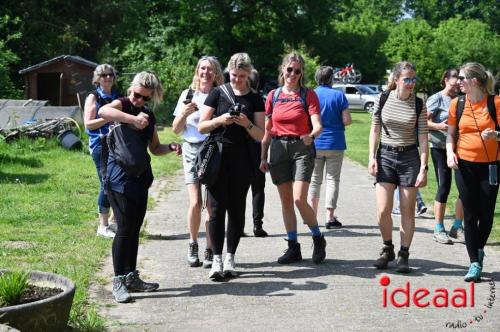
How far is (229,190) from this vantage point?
7.36 m

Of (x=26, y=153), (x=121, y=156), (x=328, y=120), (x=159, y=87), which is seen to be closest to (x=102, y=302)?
(x=121, y=156)

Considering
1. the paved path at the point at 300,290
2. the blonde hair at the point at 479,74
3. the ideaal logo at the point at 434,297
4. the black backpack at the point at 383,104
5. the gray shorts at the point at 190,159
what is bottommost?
the paved path at the point at 300,290

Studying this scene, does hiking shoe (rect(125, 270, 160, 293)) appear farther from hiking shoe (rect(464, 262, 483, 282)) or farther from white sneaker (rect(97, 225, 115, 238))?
hiking shoe (rect(464, 262, 483, 282))

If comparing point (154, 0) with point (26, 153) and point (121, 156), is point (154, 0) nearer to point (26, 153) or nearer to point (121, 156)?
point (26, 153)

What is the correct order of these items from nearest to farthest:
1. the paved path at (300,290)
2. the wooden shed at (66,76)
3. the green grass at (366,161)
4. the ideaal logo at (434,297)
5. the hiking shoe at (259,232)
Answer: the paved path at (300,290), the ideaal logo at (434,297), the hiking shoe at (259,232), the green grass at (366,161), the wooden shed at (66,76)

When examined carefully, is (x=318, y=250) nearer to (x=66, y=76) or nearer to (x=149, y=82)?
(x=149, y=82)

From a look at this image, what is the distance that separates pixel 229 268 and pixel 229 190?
677mm

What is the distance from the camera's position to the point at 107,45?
4866 cm

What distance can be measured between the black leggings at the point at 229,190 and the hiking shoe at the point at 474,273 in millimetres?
2020

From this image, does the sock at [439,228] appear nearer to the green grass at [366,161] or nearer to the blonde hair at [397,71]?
the green grass at [366,161]

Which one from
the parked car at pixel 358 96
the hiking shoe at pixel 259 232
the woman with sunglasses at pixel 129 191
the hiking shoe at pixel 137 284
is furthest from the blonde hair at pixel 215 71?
the parked car at pixel 358 96

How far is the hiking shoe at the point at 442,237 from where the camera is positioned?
9.16m

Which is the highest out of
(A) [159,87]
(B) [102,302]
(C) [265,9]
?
(C) [265,9]

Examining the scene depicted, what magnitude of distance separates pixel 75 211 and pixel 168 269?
350 centimetres
